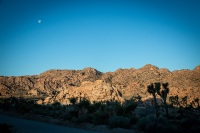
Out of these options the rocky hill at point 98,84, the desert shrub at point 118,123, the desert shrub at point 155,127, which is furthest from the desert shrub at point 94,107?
the rocky hill at point 98,84

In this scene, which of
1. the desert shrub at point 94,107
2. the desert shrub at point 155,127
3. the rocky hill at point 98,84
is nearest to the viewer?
the desert shrub at point 155,127

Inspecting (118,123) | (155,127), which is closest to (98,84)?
(118,123)

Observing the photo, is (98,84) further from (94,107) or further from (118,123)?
(118,123)

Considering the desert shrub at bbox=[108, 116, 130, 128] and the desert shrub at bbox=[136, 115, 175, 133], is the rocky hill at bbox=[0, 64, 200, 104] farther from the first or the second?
the desert shrub at bbox=[136, 115, 175, 133]

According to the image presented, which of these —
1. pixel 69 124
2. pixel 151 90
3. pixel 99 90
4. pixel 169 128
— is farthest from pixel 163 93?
pixel 99 90

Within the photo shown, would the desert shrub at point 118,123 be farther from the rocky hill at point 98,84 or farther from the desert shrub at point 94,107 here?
the rocky hill at point 98,84

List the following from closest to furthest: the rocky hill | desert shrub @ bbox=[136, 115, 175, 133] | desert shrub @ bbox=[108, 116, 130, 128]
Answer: desert shrub @ bbox=[136, 115, 175, 133] < desert shrub @ bbox=[108, 116, 130, 128] < the rocky hill

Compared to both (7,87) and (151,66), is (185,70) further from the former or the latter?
(7,87)

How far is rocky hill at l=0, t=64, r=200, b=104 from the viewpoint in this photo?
9387cm

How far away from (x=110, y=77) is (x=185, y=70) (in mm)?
54735

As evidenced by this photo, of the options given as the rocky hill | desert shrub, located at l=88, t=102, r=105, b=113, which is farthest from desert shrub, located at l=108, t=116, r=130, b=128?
the rocky hill

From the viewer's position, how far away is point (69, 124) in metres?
22.9

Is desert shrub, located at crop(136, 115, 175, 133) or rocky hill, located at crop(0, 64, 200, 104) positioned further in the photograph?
rocky hill, located at crop(0, 64, 200, 104)

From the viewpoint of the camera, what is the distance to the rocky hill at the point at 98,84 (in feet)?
308
